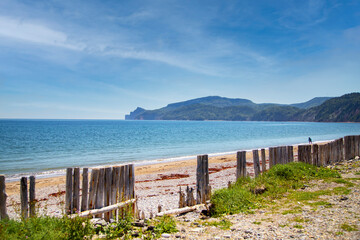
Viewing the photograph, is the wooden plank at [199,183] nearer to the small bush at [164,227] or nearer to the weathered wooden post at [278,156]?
the small bush at [164,227]

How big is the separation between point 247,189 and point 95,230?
5.17m

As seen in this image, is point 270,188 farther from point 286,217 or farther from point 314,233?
point 314,233

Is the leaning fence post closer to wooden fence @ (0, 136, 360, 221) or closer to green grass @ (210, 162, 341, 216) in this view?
green grass @ (210, 162, 341, 216)

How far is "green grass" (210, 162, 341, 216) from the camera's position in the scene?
7.29 metres

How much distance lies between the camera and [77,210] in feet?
20.5

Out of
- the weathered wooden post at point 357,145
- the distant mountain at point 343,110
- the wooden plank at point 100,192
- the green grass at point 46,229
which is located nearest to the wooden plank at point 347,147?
the weathered wooden post at point 357,145

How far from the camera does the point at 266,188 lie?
28.9 feet

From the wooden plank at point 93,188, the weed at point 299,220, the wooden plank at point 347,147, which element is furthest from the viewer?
the wooden plank at point 347,147

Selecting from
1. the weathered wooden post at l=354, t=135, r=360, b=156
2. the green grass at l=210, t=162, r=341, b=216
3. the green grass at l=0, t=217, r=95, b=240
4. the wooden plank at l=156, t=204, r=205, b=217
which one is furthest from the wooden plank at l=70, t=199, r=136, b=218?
the weathered wooden post at l=354, t=135, r=360, b=156

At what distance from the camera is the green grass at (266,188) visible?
729cm

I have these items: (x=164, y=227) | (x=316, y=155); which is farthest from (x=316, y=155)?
(x=164, y=227)

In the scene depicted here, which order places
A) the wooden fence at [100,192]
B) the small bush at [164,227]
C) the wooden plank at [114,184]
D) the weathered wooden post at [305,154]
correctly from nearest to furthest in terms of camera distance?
the small bush at [164,227]
the wooden fence at [100,192]
the wooden plank at [114,184]
the weathered wooden post at [305,154]

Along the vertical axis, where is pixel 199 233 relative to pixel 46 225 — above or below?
below

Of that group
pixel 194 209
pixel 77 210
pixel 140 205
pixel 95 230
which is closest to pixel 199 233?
pixel 194 209
